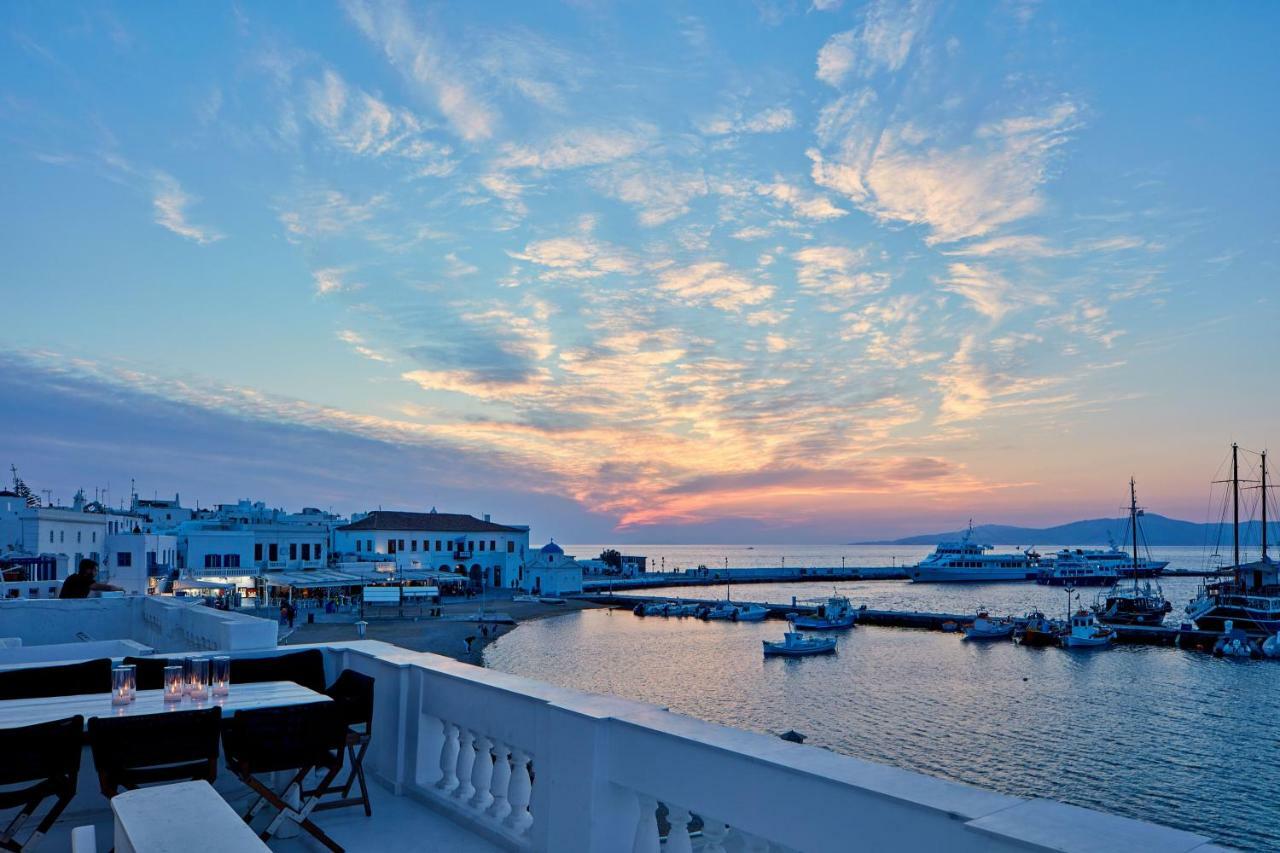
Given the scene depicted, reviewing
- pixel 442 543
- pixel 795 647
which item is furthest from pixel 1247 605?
pixel 442 543

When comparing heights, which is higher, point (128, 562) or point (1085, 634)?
point (128, 562)

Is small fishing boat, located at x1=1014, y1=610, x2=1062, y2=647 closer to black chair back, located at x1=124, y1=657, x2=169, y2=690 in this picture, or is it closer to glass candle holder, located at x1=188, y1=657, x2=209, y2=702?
black chair back, located at x1=124, y1=657, x2=169, y2=690

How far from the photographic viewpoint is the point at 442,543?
81.8 metres

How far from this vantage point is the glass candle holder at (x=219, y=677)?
5504 millimetres

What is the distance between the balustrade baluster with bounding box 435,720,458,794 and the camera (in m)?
5.74

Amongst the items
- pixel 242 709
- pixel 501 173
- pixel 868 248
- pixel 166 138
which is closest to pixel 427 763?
pixel 242 709

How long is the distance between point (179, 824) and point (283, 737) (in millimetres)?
3334

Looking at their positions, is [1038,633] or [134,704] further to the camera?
[1038,633]

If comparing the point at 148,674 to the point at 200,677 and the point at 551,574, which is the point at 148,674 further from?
the point at 551,574

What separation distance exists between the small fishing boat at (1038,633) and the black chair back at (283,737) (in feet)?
232

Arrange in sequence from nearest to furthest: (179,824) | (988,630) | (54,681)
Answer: (179,824) < (54,681) < (988,630)

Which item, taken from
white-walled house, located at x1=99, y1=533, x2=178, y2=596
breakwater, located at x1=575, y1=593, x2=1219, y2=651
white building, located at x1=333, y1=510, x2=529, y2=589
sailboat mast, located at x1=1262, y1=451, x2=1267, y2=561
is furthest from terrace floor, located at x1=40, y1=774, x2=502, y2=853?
sailboat mast, located at x1=1262, y1=451, x2=1267, y2=561

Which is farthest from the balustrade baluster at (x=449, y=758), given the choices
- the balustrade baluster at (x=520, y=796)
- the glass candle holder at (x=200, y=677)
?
the glass candle holder at (x=200, y=677)

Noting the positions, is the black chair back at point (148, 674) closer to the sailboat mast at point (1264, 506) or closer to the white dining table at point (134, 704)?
the white dining table at point (134, 704)
